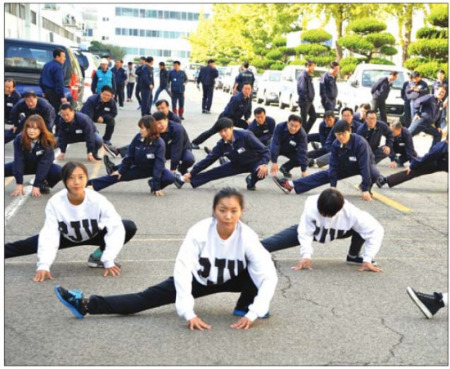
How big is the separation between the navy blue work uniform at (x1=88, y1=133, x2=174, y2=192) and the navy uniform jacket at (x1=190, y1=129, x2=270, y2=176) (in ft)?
2.38

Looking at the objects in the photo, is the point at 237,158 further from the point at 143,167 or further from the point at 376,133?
the point at 376,133

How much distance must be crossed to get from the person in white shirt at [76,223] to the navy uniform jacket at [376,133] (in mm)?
7341

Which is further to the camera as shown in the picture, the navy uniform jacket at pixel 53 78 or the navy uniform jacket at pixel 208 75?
the navy uniform jacket at pixel 208 75

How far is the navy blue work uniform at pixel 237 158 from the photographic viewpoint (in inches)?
449

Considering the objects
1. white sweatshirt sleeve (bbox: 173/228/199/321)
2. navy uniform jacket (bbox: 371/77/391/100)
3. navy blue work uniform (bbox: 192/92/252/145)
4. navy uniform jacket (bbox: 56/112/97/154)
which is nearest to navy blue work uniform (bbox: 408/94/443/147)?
navy blue work uniform (bbox: 192/92/252/145)

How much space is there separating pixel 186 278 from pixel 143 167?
20.0 ft

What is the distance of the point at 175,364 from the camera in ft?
15.1

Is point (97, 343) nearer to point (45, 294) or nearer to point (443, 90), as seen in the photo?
point (45, 294)

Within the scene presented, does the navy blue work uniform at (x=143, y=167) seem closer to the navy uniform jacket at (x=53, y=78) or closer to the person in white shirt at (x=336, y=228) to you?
the person in white shirt at (x=336, y=228)

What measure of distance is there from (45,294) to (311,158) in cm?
Answer: 898

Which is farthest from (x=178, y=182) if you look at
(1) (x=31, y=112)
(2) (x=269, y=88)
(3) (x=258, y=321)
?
(2) (x=269, y=88)

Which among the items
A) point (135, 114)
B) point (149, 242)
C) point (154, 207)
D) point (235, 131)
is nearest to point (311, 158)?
point (235, 131)

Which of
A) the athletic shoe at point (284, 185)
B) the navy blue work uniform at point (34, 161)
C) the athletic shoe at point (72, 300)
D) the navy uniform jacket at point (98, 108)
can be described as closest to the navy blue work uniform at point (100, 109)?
the navy uniform jacket at point (98, 108)

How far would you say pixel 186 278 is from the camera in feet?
17.0
